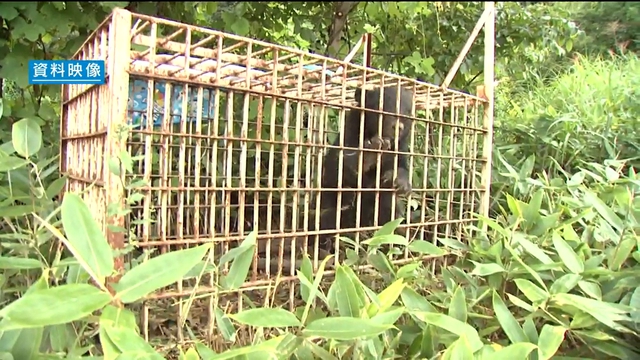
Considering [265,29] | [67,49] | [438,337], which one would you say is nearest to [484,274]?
[438,337]

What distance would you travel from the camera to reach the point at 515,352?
40.1 inches

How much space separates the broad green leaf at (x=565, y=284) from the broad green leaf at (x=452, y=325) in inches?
10.7

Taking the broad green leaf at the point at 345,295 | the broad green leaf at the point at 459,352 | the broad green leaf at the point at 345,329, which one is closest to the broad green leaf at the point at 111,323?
the broad green leaf at the point at 345,329

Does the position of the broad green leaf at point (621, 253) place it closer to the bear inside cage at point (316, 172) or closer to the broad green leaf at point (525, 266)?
the broad green leaf at point (525, 266)

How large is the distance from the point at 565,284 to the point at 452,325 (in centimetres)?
35

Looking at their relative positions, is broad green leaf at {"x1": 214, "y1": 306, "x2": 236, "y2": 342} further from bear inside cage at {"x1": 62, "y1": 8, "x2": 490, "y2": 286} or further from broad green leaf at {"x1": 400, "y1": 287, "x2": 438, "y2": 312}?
broad green leaf at {"x1": 400, "y1": 287, "x2": 438, "y2": 312}

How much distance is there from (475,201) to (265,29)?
0.96 m

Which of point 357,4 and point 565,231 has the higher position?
point 357,4

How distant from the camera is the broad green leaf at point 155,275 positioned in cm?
79

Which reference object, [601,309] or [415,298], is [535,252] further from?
[415,298]

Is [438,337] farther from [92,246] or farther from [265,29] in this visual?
[265,29]

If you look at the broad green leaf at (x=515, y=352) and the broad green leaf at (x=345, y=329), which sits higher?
the broad green leaf at (x=345, y=329)

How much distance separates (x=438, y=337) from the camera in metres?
1.14

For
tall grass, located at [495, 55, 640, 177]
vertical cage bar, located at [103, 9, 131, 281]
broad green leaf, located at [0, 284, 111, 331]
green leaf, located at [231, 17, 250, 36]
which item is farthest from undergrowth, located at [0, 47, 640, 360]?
green leaf, located at [231, 17, 250, 36]
